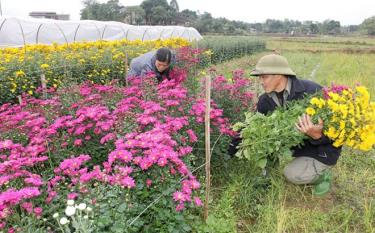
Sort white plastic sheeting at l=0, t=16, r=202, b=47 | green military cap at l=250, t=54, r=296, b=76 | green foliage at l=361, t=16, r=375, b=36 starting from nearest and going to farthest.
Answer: green military cap at l=250, t=54, r=296, b=76 → white plastic sheeting at l=0, t=16, r=202, b=47 → green foliage at l=361, t=16, r=375, b=36

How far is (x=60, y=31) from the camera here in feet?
50.0

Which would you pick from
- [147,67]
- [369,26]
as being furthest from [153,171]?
[369,26]

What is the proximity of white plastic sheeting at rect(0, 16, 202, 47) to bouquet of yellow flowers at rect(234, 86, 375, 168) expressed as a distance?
9880mm

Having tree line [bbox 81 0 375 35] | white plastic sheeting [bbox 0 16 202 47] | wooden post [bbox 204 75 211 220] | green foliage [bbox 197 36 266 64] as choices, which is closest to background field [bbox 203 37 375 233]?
wooden post [bbox 204 75 211 220]

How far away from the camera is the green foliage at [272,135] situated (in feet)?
9.27

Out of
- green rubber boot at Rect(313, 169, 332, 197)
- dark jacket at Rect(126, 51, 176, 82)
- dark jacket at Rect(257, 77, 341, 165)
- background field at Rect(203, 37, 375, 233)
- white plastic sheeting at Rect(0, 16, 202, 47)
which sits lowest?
background field at Rect(203, 37, 375, 233)

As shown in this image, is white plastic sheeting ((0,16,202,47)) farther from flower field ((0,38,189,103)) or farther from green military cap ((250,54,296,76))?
green military cap ((250,54,296,76))

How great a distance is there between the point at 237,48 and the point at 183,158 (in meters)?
18.0

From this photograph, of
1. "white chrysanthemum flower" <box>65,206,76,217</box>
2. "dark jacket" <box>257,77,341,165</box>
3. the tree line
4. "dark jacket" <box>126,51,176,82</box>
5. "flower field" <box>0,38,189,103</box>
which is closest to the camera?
"white chrysanthemum flower" <box>65,206,76,217</box>

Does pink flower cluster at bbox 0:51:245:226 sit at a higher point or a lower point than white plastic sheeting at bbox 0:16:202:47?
lower

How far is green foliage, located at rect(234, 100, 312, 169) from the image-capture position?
2826 mm

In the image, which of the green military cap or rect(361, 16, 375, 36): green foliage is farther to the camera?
rect(361, 16, 375, 36): green foliage

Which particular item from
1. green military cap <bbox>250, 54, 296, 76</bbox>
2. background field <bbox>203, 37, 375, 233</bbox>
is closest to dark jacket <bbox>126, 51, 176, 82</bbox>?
background field <bbox>203, 37, 375, 233</bbox>

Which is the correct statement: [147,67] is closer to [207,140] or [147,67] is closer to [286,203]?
[207,140]
